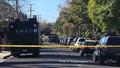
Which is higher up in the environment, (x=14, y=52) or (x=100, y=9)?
(x=100, y=9)

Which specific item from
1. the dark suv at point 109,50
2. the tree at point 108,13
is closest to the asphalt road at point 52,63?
the dark suv at point 109,50

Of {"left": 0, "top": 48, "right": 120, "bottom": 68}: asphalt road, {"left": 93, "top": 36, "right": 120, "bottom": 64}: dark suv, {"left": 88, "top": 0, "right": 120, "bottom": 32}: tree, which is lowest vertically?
{"left": 0, "top": 48, "right": 120, "bottom": 68}: asphalt road

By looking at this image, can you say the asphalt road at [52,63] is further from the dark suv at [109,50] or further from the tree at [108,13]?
the tree at [108,13]

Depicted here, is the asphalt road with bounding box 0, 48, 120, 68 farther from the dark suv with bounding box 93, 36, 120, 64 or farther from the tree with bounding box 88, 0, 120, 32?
the tree with bounding box 88, 0, 120, 32

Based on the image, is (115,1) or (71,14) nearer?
(115,1)

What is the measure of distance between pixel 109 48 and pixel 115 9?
11.3 meters

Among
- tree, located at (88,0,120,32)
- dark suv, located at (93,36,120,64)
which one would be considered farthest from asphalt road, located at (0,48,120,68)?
tree, located at (88,0,120,32)

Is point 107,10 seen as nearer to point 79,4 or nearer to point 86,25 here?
point 79,4

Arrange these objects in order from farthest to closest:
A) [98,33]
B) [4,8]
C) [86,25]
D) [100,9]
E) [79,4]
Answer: [86,25] < [79,4] < [98,33] < [4,8] < [100,9]

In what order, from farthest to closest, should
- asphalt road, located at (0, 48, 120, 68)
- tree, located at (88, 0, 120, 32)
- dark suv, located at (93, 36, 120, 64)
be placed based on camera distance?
tree, located at (88, 0, 120, 32) → dark suv, located at (93, 36, 120, 64) → asphalt road, located at (0, 48, 120, 68)

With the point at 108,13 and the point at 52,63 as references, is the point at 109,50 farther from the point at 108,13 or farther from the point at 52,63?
the point at 108,13

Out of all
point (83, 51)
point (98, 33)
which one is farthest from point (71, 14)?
point (83, 51)

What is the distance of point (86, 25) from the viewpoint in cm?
7088

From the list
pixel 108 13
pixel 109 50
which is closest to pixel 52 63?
pixel 109 50
